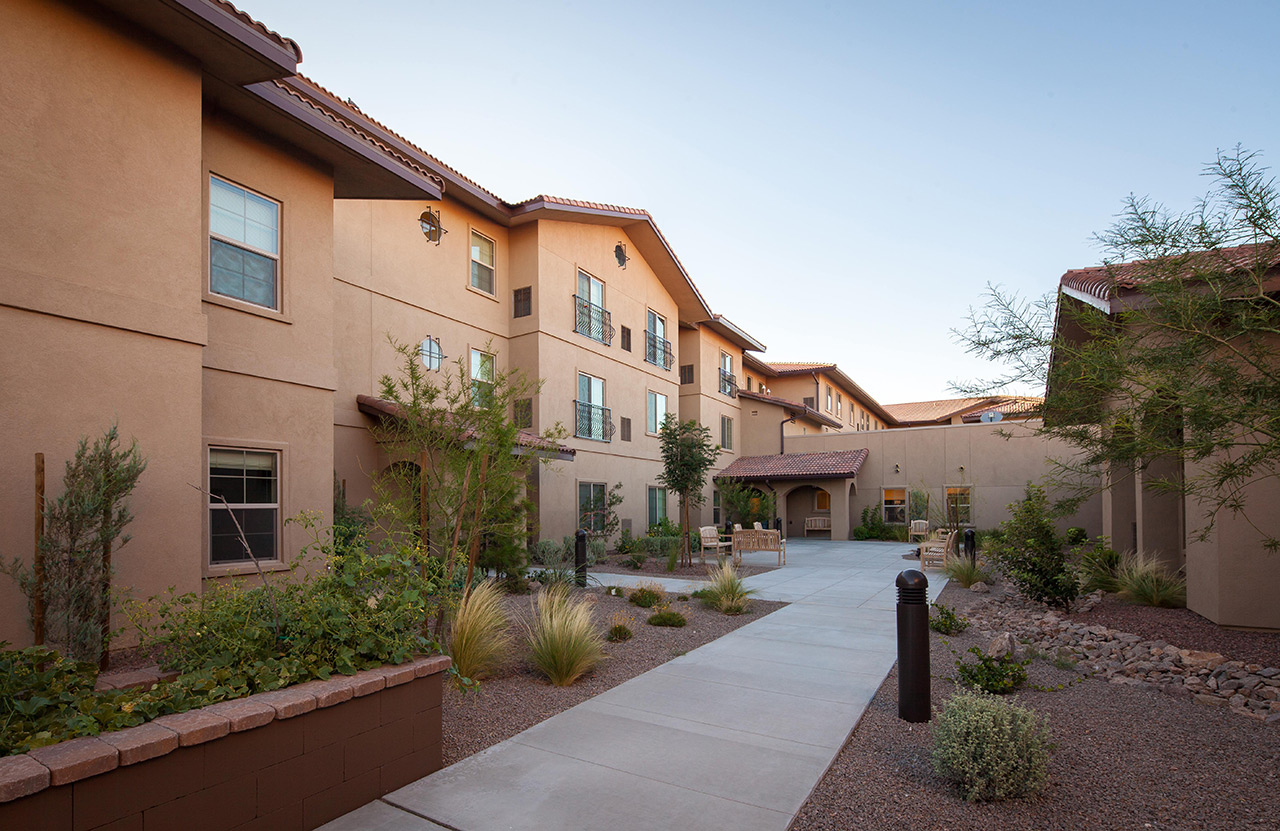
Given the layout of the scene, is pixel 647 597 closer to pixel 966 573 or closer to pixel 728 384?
pixel 966 573

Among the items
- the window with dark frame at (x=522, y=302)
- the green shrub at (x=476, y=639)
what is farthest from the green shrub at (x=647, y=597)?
the window with dark frame at (x=522, y=302)

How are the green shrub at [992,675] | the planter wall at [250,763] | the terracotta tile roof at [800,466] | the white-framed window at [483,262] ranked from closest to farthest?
1. the planter wall at [250,763]
2. the green shrub at [992,675]
3. the white-framed window at [483,262]
4. the terracotta tile roof at [800,466]

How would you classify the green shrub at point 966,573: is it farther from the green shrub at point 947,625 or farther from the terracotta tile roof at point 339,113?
the terracotta tile roof at point 339,113

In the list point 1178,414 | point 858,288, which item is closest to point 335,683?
point 1178,414

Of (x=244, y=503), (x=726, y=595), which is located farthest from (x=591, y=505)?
(x=244, y=503)

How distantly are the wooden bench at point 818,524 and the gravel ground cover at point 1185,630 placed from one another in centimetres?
1939

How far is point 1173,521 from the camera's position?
11.3 meters

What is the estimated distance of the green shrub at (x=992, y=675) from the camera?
595 cm

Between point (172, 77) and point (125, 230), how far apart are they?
1888 mm

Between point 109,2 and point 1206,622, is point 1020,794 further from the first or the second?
point 109,2

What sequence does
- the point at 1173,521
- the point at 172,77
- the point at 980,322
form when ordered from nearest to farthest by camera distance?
the point at 980,322
the point at 172,77
the point at 1173,521

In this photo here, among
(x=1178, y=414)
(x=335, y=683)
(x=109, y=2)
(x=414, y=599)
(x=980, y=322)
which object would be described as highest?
(x=109, y=2)

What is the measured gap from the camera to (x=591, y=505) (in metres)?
19.3

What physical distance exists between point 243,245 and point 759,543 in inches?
534
